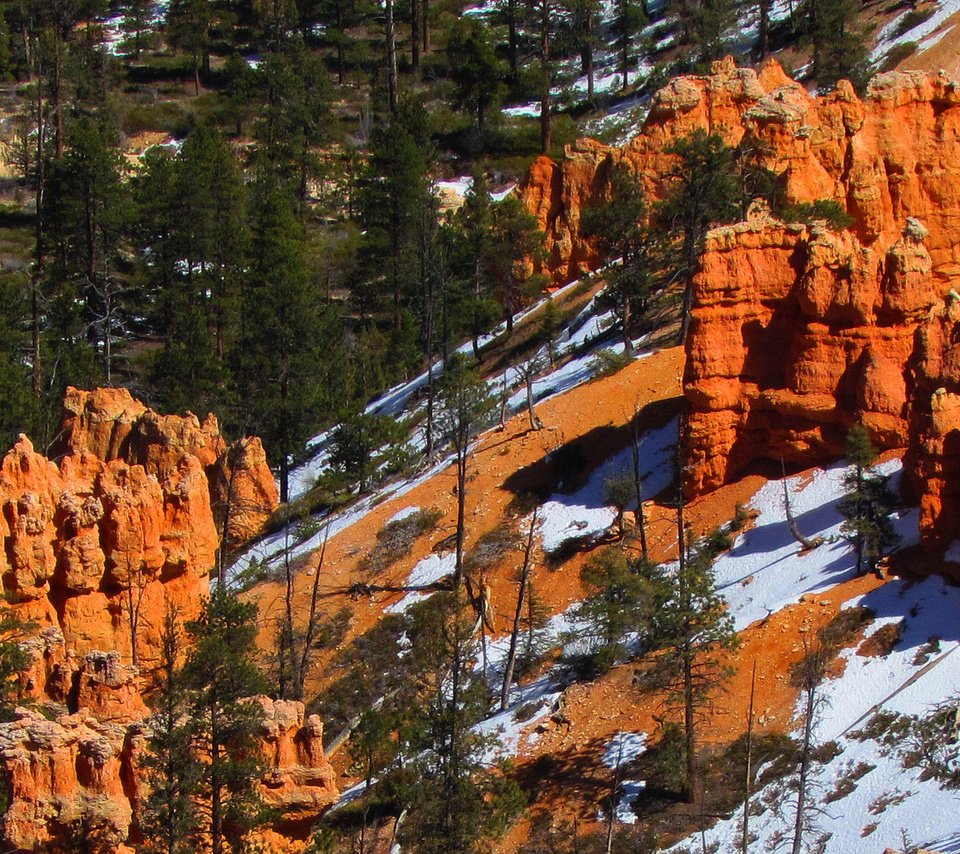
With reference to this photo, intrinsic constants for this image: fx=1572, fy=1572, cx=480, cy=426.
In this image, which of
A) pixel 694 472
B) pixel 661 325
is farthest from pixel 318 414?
pixel 694 472

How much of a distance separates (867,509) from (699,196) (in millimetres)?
17219

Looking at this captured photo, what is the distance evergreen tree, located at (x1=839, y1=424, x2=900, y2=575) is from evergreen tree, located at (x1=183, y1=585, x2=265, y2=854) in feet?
52.9

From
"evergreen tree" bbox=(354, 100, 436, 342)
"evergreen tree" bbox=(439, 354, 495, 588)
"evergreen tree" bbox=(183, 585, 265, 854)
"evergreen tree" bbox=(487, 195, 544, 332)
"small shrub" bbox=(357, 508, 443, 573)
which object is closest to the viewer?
"evergreen tree" bbox=(183, 585, 265, 854)

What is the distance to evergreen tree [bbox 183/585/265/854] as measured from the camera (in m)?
25.9

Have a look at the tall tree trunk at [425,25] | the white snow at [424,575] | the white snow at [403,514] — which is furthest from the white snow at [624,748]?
the tall tree trunk at [425,25]

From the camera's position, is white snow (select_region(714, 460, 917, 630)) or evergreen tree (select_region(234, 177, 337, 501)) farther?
evergreen tree (select_region(234, 177, 337, 501))

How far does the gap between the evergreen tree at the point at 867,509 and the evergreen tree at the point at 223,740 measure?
16139 millimetres

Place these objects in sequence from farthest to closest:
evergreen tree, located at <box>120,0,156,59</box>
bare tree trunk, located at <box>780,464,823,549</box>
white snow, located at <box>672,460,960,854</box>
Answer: evergreen tree, located at <box>120,0,156,59</box> < bare tree trunk, located at <box>780,464,823,549</box> < white snow, located at <box>672,460,960,854</box>

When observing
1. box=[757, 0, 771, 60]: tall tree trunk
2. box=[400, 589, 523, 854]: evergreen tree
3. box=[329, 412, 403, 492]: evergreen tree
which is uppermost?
box=[757, 0, 771, 60]: tall tree trunk

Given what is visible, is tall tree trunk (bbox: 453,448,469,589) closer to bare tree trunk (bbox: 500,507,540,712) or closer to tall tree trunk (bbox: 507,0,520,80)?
bare tree trunk (bbox: 500,507,540,712)

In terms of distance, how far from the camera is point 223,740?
26828 mm

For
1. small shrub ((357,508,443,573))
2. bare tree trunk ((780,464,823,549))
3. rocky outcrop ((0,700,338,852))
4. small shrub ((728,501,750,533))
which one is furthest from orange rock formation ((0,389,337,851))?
bare tree trunk ((780,464,823,549))

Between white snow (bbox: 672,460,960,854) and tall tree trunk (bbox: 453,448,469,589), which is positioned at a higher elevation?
tall tree trunk (bbox: 453,448,469,589)

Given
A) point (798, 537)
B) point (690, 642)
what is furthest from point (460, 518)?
point (690, 642)
